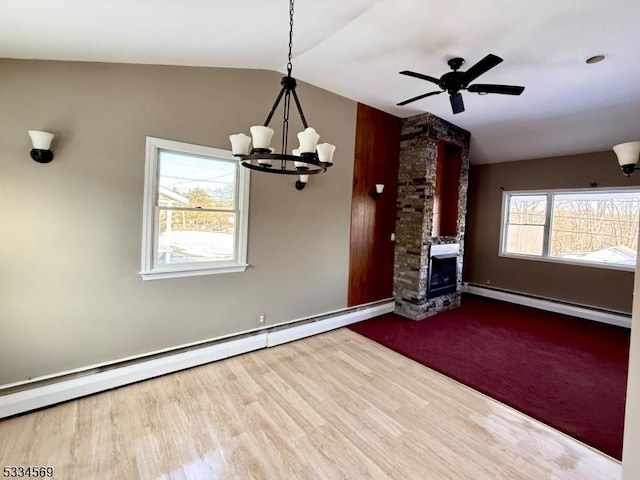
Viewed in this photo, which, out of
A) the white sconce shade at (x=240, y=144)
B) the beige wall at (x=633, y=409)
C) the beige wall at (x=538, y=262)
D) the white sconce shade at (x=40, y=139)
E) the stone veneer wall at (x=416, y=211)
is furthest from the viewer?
the beige wall at (x=538, y=262)

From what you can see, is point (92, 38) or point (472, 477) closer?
point (472, 477)

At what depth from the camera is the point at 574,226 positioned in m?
5.21

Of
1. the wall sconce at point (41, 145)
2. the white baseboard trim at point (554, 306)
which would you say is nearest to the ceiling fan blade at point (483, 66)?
the wall sconce at point (41, 145)

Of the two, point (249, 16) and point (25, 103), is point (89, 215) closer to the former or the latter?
point (25, 103)

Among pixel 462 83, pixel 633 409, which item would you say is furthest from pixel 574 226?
pixel 633 409

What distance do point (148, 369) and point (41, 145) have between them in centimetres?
208

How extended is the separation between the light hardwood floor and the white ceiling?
8.84 feet

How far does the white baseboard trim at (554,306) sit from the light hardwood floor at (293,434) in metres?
3.87

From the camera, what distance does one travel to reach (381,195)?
15.3ft

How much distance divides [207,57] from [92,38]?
933 millimetres

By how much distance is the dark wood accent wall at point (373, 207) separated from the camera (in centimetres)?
433

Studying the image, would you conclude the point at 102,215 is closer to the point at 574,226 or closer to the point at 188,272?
the point at 188,272

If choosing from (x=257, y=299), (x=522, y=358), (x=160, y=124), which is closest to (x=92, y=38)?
(x=160, y=124)

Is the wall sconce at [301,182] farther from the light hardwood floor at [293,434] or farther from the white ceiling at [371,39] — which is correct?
the light hardwood floor at [293,434]
